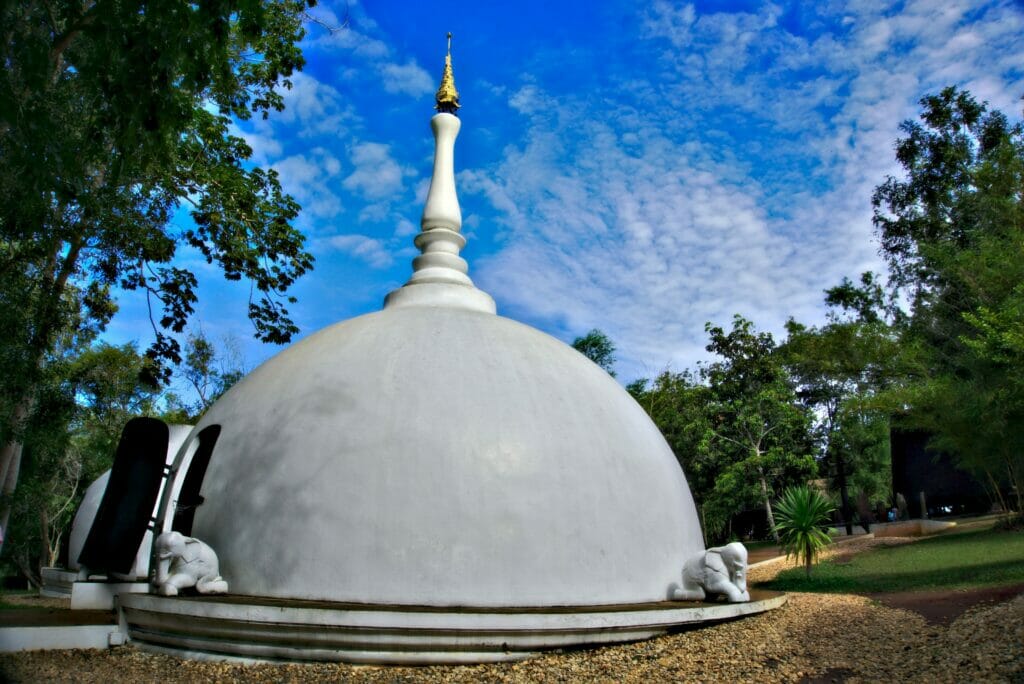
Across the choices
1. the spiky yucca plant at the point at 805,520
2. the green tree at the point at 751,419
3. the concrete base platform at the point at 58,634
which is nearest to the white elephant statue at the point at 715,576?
the concrete base platform at the point at 58,634

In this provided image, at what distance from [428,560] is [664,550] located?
2788 mm

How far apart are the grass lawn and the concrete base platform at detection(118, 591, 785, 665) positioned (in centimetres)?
1007

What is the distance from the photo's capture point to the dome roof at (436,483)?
254 inches

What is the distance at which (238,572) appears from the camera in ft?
22.2

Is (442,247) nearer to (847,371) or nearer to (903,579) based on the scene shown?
(903,579)

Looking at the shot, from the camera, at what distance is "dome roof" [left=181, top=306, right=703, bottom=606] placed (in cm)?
646

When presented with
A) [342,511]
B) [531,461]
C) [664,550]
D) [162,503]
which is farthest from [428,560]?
[162,503]

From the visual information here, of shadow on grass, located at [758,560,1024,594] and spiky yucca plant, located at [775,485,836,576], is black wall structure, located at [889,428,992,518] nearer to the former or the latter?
shadow on grass, located at [758,560,1024,594]

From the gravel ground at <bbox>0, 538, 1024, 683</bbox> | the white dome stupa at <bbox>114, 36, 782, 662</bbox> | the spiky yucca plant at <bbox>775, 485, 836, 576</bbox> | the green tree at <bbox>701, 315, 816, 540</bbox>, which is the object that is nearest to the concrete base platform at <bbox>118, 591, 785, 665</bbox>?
the white dome stupa at <bbox>114, 36, 782, 662</bbox>

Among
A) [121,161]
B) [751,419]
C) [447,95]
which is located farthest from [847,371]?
[121,161]

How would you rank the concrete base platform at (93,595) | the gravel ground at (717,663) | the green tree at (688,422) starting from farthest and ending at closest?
1. the green tree at (688,422)
2. the concrete base platform at (93,595)
3. the gravel ground at (717,663)

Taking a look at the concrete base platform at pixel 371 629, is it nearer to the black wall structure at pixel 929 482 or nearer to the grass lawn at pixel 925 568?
the grass lawn at pixel 925 568

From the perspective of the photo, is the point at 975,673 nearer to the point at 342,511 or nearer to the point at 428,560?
the point at 428,560

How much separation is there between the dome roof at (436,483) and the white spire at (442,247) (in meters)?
1.13
